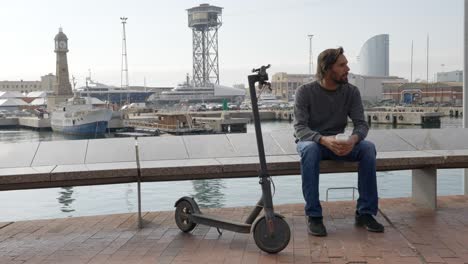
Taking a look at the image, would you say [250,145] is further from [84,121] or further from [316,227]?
[84,121]

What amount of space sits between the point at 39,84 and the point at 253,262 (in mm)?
186146

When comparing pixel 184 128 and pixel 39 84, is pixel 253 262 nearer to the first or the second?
pixel 184 128

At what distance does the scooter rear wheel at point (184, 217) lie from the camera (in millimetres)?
4594

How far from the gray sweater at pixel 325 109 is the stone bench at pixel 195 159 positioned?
1.02 ft

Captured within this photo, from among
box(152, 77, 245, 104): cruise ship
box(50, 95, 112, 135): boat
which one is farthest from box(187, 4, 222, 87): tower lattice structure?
box(50, 95, 112, 135): boat

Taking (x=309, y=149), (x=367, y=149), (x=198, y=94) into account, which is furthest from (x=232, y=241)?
(x=198, y=94)

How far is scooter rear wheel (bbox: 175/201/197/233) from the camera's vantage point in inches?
181

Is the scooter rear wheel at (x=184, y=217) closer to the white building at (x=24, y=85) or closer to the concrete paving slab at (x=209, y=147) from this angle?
the concrete paving slab at (x=209, y=147)

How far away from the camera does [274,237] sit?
3.83 metres

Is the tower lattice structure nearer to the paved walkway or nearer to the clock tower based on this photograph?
the clock tower

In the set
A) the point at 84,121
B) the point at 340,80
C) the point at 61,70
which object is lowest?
the point at 84,121

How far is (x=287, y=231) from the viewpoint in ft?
12.6

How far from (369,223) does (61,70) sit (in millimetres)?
91877

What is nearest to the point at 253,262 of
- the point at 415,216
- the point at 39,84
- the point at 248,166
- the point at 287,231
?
the point at 287,231
